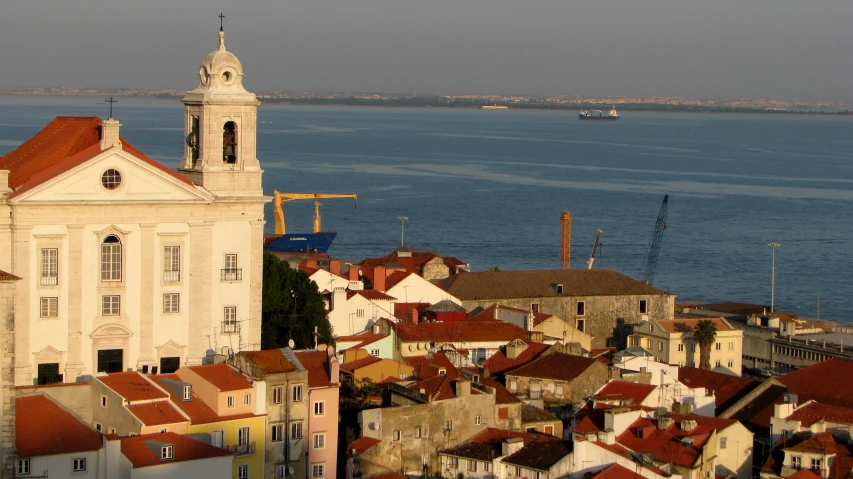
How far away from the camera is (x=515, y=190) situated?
12850 centimetres

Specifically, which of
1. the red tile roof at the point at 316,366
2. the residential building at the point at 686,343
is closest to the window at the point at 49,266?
the red tile roof at the point at 316,366

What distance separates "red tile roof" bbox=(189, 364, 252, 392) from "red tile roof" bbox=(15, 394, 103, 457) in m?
2.59

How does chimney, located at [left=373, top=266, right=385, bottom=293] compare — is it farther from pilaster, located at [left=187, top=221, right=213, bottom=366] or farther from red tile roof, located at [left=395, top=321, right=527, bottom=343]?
pilaster, located at [left=187, top=221, right=213, bottom=366]

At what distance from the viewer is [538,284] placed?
54562 millimetres

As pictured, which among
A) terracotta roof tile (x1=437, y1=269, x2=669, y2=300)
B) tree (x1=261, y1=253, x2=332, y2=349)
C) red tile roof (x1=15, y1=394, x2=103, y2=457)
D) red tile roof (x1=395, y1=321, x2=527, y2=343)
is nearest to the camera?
red tile roof (x1=15, y1=394, x2=103, y2=457)

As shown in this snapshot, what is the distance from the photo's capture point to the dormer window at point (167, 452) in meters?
25.8

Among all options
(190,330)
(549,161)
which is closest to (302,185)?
(549,161)

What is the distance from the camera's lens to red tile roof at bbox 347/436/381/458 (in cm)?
2952

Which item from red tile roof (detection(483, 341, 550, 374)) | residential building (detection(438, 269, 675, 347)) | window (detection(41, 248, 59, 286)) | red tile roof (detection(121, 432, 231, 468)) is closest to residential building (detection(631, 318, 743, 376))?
residential building (detection(438, 269, 675, 347))

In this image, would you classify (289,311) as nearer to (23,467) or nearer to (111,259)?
(111,259)

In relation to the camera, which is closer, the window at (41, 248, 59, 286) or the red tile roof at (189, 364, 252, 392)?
the red tile roof at (189, 364, 252, 392)

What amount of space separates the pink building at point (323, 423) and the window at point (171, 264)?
5.18m

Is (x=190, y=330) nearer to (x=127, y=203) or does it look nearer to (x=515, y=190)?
(x=127, y=203)

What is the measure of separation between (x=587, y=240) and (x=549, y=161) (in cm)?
7438
